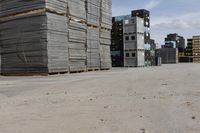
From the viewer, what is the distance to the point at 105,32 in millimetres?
18312

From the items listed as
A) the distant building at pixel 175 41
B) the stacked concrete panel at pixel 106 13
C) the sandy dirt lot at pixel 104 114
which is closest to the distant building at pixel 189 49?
the distant building at pixel 175 41

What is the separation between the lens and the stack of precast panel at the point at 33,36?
12.8m

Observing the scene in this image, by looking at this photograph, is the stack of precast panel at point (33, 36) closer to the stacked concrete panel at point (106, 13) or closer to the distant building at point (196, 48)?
the stacked concrete panel at point (106, 13)

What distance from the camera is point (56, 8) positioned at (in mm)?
13422

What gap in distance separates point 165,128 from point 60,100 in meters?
2.87

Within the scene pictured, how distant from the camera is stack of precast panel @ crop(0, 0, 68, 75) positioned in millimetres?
12773

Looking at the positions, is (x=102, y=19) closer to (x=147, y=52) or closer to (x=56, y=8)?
(x=56, y=8)

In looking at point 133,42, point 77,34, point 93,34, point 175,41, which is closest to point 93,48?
point 93,34

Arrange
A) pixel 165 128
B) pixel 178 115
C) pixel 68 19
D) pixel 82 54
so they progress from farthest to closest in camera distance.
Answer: pixel 82 54 → pixel 68 19 → pixel 178 115 → pixel 165 128

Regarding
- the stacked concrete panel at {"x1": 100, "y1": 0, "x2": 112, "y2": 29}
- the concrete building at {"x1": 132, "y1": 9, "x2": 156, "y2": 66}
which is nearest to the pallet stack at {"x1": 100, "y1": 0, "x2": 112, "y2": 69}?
the stacked concrete panel at {"x1": 100, "y1": 0, "x2": 112, "y2": 29}

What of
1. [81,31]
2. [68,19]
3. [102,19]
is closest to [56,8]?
[68,19]

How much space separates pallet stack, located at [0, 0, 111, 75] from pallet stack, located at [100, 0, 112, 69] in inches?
101

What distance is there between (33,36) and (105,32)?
625 centimetres

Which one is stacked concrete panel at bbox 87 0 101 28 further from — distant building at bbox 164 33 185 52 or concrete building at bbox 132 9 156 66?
distant building at bbox 164 33 185 52
